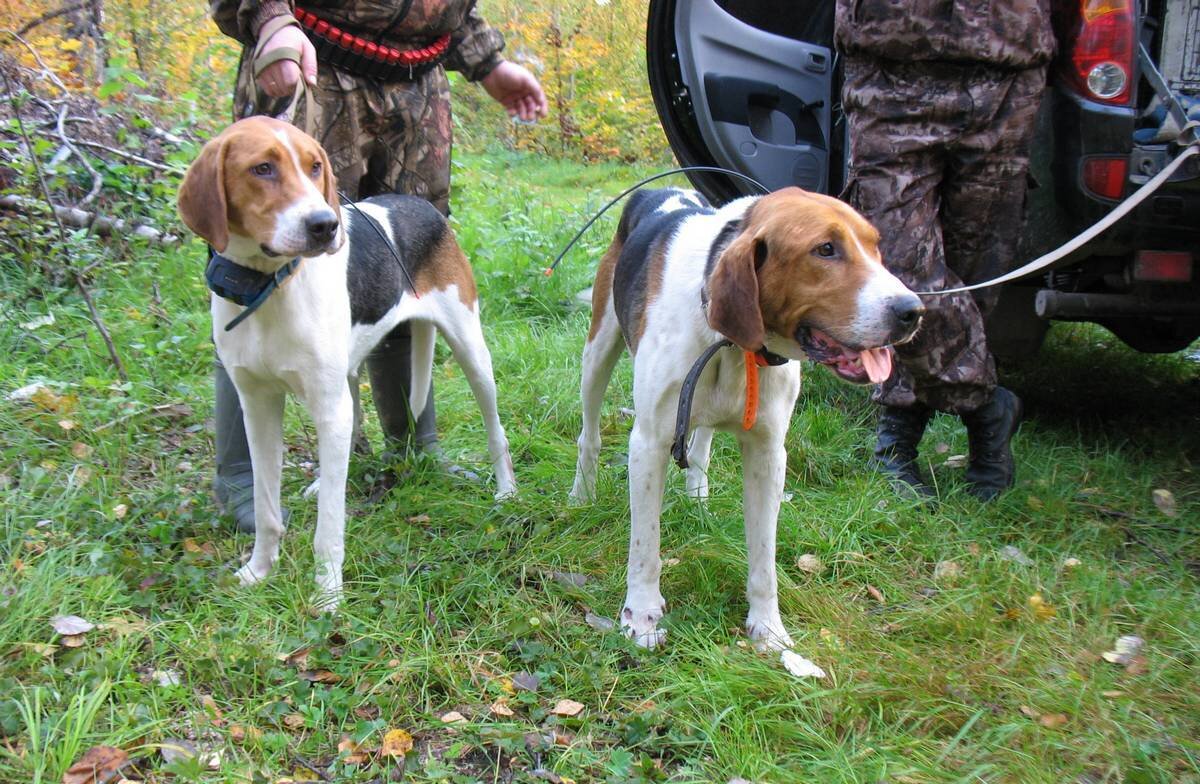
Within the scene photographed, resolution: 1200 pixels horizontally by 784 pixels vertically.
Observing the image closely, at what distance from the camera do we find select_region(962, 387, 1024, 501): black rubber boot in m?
4.20

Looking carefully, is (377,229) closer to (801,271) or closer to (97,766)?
(801,271)

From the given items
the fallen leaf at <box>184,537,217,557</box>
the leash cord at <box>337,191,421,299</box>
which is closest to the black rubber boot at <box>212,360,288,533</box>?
the fallen leaf at <box>184,537,217,557</box>

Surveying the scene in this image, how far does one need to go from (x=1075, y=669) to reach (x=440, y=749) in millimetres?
1862

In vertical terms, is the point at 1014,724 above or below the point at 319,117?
below

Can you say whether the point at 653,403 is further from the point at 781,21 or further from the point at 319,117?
→ the point at 781,21

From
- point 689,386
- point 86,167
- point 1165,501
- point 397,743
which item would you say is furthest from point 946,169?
point 86,167

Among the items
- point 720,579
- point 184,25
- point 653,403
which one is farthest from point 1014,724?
point 184,25

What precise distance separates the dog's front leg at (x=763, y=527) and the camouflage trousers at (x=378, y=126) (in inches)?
73.1

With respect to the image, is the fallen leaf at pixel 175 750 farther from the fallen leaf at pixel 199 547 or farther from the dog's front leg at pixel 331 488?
the fallen leaf at pixel 199 547

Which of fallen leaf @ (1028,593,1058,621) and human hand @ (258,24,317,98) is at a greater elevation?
human hand @ (258,24,317,98)

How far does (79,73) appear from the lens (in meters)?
8.64

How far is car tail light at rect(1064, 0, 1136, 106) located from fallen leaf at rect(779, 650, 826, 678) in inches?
92.4

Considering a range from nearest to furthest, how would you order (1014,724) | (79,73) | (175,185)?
1. (1014,724)
2. (175,185)
3. (79,73)

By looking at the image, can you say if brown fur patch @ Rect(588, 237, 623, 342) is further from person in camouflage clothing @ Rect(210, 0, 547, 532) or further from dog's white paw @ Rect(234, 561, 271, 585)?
dog's white paw @ Rect(234, 561, 271, 585)
